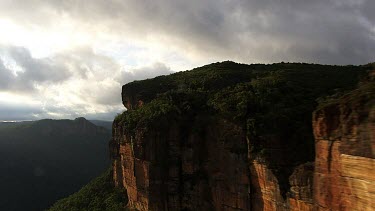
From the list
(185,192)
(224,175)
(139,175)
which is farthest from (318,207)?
(139,175)

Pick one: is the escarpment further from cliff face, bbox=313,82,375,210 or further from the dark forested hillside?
the dark forested hillside

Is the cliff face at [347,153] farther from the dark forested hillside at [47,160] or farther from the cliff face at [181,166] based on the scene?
the dark forested hillside at [47,160]

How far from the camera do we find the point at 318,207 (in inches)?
763

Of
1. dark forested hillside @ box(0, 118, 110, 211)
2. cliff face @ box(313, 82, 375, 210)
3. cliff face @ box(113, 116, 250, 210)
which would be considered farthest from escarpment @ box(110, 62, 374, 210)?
dark forested hillside @ box(0, 118, 110, 211)

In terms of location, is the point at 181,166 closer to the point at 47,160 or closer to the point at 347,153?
the point at 347,153

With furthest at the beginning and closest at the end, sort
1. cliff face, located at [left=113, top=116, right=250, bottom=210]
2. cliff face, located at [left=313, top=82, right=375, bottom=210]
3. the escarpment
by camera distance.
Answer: cliff face, located at [left=113, top=116, right=250, bottom=210], the escarpment, cliff face, located at [left=313, top=82, right=375, bottom=210]

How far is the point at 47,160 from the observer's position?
134m

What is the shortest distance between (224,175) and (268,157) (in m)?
5.77

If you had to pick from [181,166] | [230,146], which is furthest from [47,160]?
[230,146]

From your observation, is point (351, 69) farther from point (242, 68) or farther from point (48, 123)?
point (48, 123)

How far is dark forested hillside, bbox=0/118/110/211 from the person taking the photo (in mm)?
106375

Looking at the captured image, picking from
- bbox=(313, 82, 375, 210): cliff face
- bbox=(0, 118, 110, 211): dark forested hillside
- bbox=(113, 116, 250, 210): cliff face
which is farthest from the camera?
bbox=(0, 118, 110, 211): dark forested hillside

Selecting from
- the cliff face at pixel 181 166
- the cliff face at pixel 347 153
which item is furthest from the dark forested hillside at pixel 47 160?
the cliff face at pixel 347 153

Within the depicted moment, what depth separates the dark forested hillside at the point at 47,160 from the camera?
10638cm
